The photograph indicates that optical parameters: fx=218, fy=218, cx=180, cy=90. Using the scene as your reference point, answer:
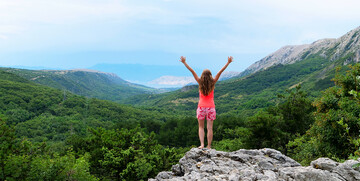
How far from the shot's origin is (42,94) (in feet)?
477

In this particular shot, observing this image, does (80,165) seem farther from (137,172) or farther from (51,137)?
(51,137)

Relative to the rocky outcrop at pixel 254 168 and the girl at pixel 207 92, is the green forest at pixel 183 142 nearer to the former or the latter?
the rocky outcrop at pixel 254 168

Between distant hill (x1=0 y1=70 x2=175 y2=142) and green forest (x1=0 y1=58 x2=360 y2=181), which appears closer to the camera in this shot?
green forest (x1=0 y1=58 x2=360 y2=181)

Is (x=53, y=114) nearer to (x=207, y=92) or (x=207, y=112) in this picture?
(x=207, y=112)

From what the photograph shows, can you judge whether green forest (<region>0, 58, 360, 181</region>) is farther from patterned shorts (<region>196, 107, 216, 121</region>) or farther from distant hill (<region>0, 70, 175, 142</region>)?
distant hill (<region>0, 70, 175, 142</region>)

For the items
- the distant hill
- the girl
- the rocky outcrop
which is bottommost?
the distant hill

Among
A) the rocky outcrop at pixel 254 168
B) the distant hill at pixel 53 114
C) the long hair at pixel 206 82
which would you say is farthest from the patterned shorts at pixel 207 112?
the distant hill at pixel 53 114

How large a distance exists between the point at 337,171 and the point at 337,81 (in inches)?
508

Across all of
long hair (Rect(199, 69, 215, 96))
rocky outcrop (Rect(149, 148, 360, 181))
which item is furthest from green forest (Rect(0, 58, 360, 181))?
long hair (Rect(199, 69, 215, 96))

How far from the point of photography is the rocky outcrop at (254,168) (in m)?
6.86

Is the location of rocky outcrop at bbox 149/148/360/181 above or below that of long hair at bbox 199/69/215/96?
below

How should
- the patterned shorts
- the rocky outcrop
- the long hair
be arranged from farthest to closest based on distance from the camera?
the patterned shorts < the long hair < the rocky outcrop

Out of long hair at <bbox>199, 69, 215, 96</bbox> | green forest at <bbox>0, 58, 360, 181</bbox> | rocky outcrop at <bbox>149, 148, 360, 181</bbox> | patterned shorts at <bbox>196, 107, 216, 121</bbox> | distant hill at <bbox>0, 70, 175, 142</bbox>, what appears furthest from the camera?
distant hill at <bbox>0, 70, 175, 142</bbox>

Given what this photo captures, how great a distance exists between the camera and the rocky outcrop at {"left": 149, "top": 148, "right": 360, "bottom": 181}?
6.86m
